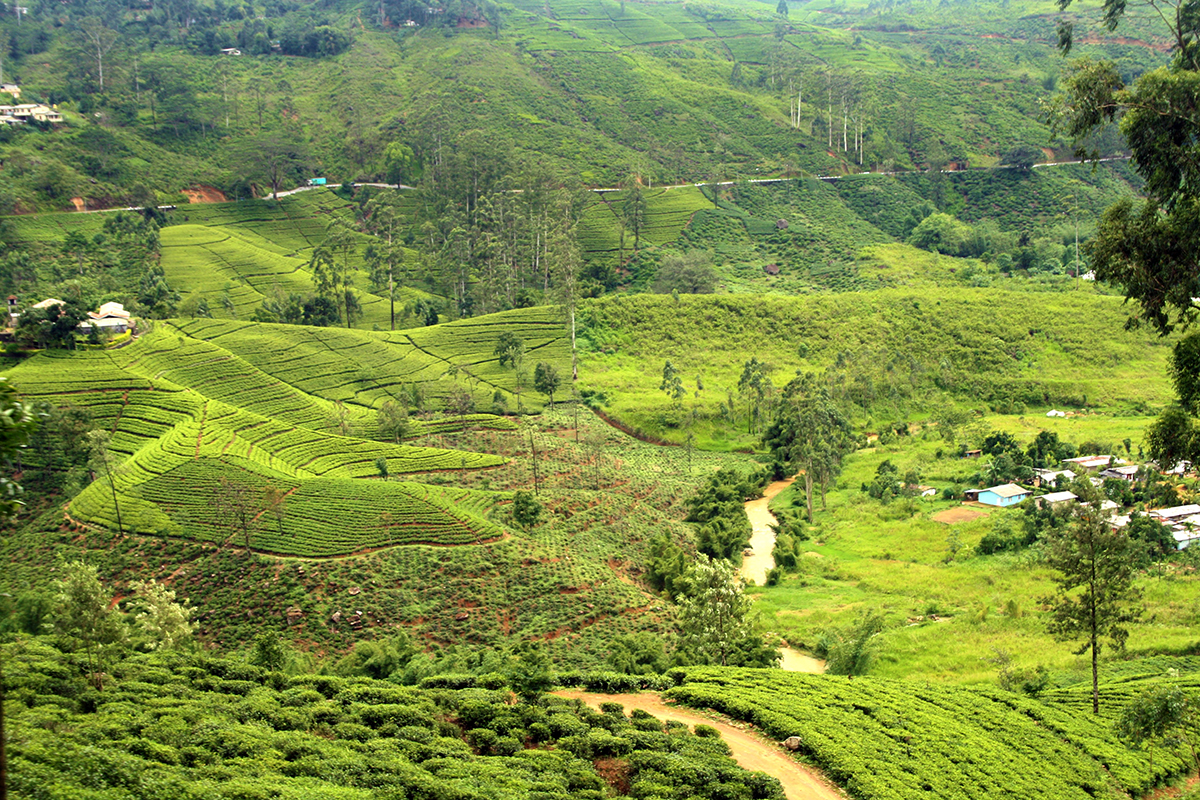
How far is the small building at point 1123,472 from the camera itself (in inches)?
2095

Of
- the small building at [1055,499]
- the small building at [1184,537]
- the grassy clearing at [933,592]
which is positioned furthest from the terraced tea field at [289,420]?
the small building at [1184,537]

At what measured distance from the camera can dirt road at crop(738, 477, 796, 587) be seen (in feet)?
162

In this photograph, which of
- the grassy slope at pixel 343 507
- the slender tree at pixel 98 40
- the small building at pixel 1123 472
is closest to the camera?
the grassy slope at pixel 343 507

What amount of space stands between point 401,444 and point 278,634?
71.1 ft

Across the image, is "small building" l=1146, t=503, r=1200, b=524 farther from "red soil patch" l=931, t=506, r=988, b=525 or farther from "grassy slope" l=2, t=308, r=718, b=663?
"grassy slope" l=2, t=308, r=718, b=663

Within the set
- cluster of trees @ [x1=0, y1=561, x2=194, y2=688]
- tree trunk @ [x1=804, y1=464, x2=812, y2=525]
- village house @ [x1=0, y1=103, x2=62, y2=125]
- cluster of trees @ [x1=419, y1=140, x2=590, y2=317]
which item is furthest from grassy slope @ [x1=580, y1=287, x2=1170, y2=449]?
village house @ [x1=0, y1=103, x2=62, y2=125]

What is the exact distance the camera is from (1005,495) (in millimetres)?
53688

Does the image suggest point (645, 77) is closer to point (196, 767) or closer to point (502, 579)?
point (502, 579)

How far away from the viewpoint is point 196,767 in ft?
61.5

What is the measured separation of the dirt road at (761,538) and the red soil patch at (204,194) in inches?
3135

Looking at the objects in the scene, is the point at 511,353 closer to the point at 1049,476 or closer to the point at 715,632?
the point at 1049,476

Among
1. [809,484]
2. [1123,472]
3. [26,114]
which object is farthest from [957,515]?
[26,114]

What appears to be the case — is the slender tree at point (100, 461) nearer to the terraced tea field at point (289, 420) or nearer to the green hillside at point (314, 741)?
the terraced tea field at point (289, 420)

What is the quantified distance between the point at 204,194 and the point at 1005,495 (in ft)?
314
